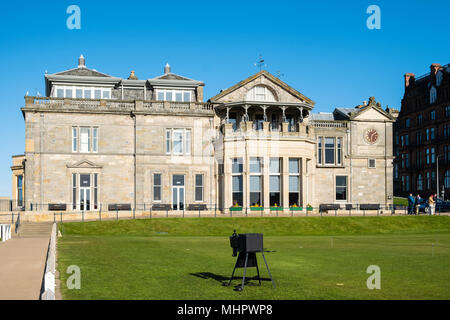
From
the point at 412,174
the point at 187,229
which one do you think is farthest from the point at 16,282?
the point at 412,174

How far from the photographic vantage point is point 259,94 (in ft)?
165

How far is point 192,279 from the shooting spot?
14.6 metres

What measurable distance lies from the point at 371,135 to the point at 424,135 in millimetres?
35958

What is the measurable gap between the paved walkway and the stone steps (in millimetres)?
7191

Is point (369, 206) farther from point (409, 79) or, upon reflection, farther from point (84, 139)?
point (409, 79)

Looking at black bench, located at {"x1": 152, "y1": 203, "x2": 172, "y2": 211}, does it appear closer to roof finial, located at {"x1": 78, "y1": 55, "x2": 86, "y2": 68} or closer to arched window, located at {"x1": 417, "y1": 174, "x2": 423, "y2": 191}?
roof finial, located at {"x1": 78, "y1": 55, "x2": 86, "y2": 68}

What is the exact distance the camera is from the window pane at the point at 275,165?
156 feet

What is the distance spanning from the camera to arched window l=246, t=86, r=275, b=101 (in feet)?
165

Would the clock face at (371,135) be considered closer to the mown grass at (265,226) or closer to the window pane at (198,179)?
the mown grass at (265,226)

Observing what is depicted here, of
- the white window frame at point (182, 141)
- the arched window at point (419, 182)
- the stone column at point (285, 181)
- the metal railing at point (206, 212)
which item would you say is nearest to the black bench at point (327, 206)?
the metal railing at point (206, 212)

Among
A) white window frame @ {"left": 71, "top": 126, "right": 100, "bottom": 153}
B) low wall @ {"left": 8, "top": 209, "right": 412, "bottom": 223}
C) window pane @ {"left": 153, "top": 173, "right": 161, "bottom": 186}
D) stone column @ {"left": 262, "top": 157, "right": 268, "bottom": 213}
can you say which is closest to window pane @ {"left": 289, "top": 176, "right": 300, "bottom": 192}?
low wall @ {"left": 8, "top": 209, "right": 412, "bottom": 223}
